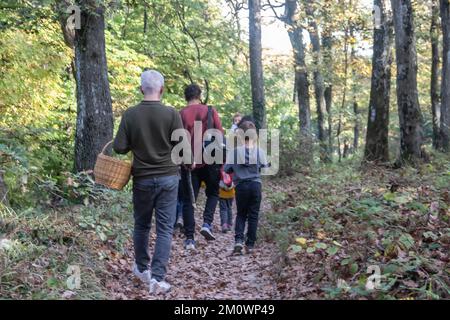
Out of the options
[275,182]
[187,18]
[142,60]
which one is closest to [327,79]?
[187,18]

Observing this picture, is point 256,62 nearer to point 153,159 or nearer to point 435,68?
point 435,68

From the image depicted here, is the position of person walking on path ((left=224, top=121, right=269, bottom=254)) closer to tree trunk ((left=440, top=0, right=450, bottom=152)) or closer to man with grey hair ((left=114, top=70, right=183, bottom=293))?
man with grey hair ((left=114, top=70, right=183, bottom=293))

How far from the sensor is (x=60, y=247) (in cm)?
600

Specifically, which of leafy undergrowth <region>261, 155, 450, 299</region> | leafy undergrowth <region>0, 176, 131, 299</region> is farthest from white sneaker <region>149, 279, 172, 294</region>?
leafy undergrowth <region>261, 155, 450, 299</region>

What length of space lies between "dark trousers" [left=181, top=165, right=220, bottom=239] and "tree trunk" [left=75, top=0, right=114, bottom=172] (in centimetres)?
210

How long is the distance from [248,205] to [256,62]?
35.1ft

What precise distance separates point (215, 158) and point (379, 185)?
147 inches

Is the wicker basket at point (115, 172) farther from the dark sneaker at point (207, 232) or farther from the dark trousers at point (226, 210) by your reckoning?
the dark trousers at point (226, 210)

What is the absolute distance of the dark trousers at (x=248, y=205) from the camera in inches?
291

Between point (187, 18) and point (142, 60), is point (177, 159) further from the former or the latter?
point (187, 18)

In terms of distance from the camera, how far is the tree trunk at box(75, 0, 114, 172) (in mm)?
8719

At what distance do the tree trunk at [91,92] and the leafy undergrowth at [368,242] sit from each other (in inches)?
136

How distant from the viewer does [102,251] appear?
6.46 m

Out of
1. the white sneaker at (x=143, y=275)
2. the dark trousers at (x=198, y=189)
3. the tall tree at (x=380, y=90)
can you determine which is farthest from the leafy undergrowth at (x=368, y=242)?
the tall tree at (x=380, y=90)
